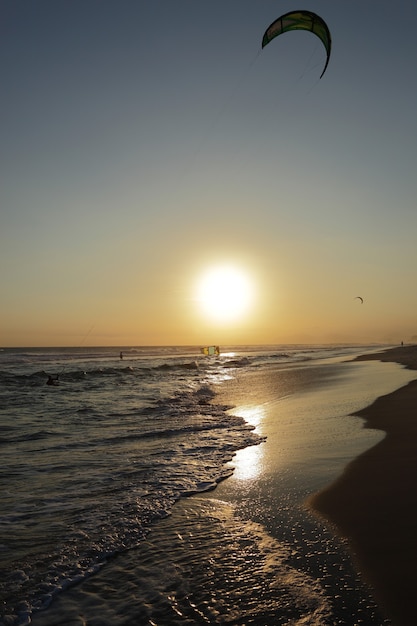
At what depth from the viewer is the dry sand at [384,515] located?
3.64 metres

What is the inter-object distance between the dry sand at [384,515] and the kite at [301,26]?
10110mm

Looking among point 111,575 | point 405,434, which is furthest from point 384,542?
point 405,434

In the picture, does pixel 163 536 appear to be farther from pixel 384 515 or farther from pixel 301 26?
pixel 301 26

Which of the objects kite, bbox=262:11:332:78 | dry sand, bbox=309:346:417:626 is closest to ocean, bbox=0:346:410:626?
dry sand, bbox=309:346:417:626

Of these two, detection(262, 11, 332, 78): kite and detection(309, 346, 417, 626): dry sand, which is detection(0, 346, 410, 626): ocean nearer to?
detection(309, 346, 417, 626): dry sand

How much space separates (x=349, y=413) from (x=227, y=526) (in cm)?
860

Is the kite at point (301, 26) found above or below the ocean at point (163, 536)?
above

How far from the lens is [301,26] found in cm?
1341

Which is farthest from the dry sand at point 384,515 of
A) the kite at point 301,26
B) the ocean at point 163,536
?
the kite at point 301,26

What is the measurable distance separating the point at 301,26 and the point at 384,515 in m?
13.7

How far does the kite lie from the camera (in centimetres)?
1259

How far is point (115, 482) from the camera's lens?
24.0 feet

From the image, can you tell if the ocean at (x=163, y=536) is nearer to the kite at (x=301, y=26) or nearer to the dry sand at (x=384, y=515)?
the dry sand at (x=384, y=515)

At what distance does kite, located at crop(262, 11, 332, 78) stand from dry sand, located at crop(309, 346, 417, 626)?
398 inches
